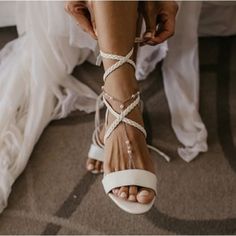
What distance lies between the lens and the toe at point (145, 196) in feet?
2.61

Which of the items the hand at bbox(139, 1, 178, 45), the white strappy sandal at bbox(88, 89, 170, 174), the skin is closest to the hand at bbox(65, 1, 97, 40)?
the skin

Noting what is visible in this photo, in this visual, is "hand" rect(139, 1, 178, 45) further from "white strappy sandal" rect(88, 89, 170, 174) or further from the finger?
"white strappy sandal" rect(88, 89, 170, 174)

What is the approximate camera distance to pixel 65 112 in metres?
1.18

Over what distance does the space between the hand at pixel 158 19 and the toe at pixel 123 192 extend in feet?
1.01

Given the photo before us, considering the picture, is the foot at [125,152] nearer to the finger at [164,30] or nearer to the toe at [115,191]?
the toe at [115,191]

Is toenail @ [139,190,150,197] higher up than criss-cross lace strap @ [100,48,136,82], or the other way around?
criss-cross lace strap @ [100,48,136,82]

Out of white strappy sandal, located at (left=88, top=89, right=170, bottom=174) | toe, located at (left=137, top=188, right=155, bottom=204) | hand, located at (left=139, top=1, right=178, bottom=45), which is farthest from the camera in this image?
white strappy sandal, located at (left=88, top=89, right=170, bottom=174)

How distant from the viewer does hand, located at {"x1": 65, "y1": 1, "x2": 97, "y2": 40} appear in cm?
89

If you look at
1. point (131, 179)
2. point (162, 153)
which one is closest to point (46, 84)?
point (162, 153)

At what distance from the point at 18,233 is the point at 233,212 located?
1.56 feet

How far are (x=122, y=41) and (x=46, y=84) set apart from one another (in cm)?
40

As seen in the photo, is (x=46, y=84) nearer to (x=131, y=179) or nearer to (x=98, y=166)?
(x=98, y=166)

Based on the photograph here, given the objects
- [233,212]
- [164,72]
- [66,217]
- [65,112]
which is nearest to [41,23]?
[65,112]

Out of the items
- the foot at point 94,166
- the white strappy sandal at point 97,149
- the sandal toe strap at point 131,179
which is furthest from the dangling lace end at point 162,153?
the sandal toe strap at point 131,179
